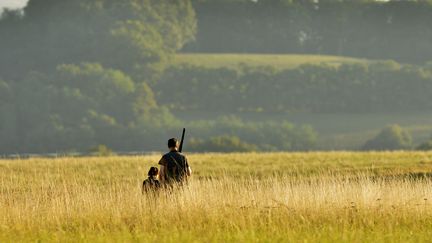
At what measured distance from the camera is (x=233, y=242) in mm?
14977

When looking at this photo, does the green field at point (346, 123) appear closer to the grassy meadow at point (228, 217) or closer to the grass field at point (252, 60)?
the grass field at point (252, 60)

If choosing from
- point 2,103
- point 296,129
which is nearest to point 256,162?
point 296,129

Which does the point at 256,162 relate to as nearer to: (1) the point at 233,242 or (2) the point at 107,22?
(1) the point at 233,242

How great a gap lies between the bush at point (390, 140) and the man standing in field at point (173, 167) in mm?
104668

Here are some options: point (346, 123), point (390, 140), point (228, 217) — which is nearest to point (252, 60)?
point (346, 123)

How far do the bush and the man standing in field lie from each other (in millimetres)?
104668

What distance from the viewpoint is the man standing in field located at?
17.4 meters

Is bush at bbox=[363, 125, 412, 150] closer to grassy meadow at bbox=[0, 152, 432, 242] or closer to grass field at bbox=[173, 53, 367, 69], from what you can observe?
grass field at bbox=[173, 53, 367, 69]

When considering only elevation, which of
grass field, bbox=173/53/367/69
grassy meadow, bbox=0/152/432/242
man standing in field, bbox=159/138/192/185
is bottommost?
grassy meadow, bbox=0/152/432/242

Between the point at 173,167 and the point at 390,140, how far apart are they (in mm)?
107357

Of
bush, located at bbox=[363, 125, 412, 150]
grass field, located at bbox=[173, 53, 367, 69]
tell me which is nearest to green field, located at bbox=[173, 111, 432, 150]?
bush, located at bbox=[363, 125, 412, 150]

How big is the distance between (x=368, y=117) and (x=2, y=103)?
51.5 m

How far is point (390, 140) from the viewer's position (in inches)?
4820

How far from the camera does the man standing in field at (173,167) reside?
17359 millimetres
